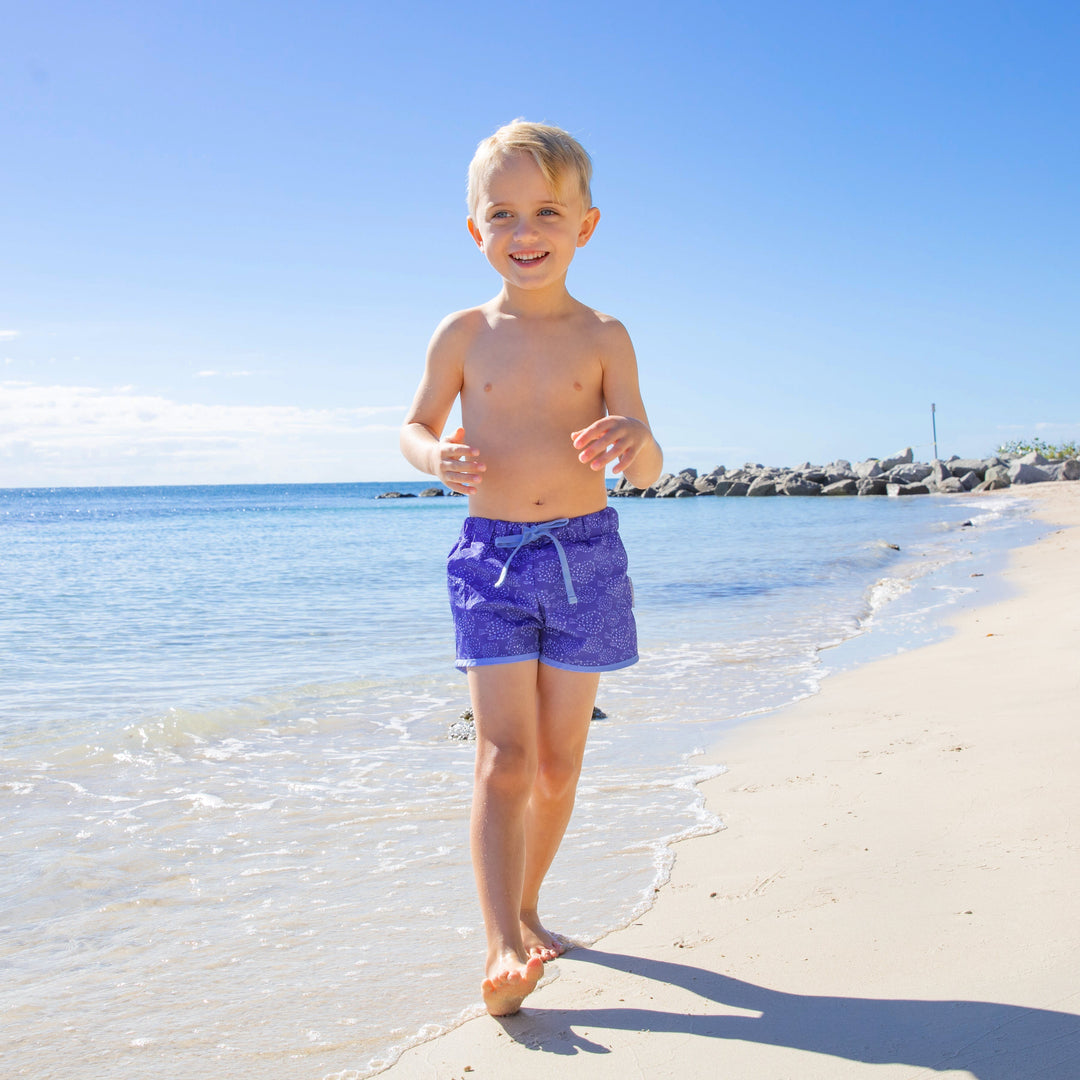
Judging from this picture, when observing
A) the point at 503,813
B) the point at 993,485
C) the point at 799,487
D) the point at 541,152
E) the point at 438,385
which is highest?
the point at 541,152

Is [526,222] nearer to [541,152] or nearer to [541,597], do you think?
[541,152]

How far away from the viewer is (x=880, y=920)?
226 cm

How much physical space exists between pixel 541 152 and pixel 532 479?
2.54ft

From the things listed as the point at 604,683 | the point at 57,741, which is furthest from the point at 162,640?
the point at 604,683

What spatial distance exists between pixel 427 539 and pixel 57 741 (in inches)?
769

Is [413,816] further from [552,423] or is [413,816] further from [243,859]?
[552,423]

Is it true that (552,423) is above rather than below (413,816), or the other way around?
above

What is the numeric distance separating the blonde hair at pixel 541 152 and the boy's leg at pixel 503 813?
1172 millimetres

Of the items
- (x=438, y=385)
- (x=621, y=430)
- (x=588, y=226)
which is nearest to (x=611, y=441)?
(x=621, y=430)

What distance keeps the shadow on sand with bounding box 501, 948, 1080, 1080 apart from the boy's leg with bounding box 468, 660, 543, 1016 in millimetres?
137

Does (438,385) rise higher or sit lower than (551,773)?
higher

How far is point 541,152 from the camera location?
2209 mm

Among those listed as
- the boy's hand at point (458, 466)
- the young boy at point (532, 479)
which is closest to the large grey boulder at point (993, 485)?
the young boy at point (532, 479)

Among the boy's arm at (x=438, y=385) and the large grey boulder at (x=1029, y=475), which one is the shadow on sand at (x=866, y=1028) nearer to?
the boy's arm at (x=438, y=385)
